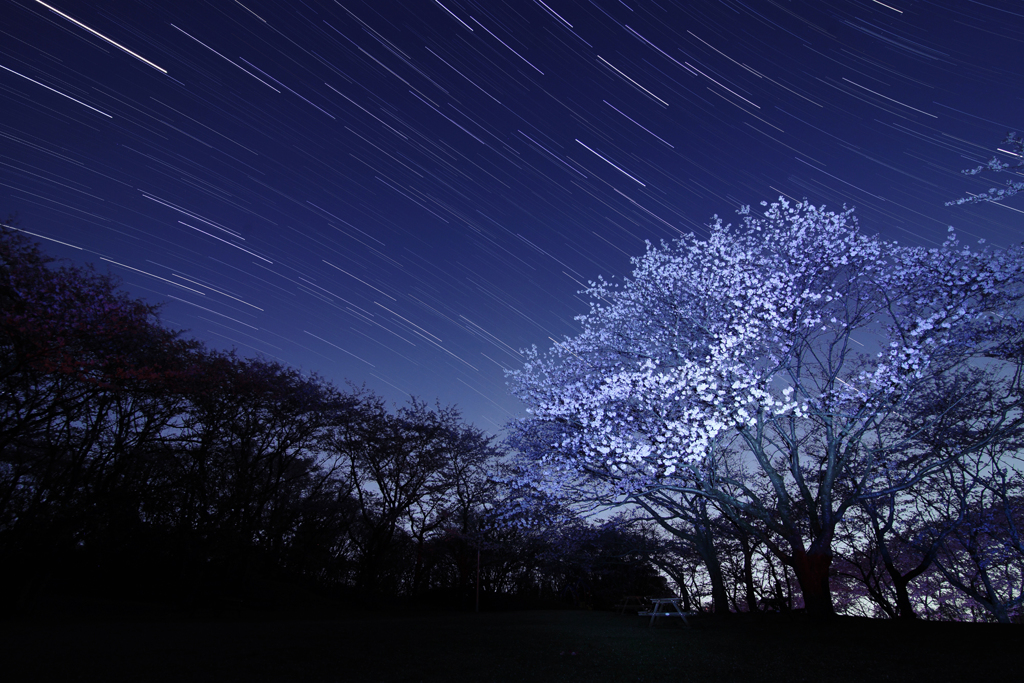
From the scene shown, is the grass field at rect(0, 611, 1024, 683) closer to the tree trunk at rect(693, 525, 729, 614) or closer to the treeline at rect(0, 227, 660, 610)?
the treeline at rect(0, 227, 660, 610)

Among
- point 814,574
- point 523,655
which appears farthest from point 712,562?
point 523,655

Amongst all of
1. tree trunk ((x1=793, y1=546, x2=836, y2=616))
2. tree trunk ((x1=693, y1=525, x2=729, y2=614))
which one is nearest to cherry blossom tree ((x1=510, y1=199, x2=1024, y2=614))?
tree trunk ((x1=793, y1=546, x2=836, y2=616))

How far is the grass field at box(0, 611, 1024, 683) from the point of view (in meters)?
6.57

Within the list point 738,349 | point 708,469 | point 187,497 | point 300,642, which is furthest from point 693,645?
point 187,497

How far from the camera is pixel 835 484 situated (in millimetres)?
17844

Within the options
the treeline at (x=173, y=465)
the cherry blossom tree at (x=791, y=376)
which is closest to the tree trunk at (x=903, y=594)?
the cherry blossom tree at (x=791, y=376)

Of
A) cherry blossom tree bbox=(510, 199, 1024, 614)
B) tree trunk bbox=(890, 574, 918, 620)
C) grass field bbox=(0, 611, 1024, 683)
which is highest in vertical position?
cherry blossom tree bbox=(510, 199, 1024, 614)

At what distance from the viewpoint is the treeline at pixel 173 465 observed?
44.6 ft

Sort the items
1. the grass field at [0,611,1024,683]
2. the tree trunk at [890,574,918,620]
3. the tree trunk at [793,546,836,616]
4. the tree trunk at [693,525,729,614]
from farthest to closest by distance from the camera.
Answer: the tree trunk at [693,525,729,614]
the tree trunk at [890,574,918,620]
the tree trunk at [793,546,836,616]
the grass field at [0,611,1024,683]

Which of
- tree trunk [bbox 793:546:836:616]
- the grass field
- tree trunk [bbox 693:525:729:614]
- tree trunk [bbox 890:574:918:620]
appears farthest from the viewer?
tree trunk [bbox 693:525:729:614]

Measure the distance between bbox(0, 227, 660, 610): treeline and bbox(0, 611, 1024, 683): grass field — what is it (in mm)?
4965

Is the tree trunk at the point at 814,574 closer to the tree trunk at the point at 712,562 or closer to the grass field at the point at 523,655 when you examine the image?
the grass field at the point at 523,655

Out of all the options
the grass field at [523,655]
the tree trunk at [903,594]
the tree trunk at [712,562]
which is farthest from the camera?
the tree trunk at [712,562]

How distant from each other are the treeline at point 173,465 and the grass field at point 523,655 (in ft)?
16.3
